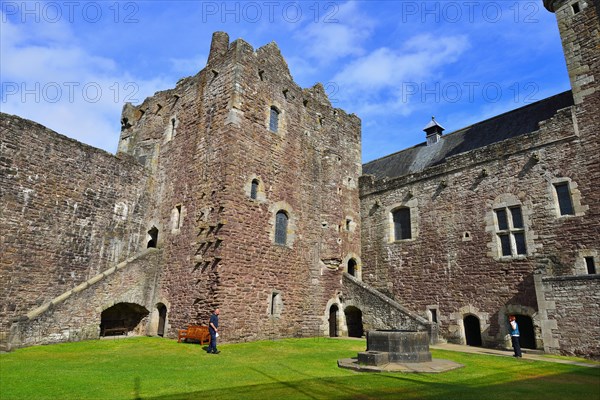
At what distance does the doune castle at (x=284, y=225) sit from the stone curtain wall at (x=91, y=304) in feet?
0.21

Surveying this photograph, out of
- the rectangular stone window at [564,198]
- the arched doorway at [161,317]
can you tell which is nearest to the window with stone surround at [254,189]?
the arched doorway at [161,317]

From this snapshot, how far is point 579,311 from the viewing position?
12.0 metres

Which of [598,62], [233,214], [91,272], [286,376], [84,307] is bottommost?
[286,376]

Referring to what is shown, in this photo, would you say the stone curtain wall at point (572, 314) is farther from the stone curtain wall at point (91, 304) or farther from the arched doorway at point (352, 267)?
the stone curtain wall at point (91, 304)

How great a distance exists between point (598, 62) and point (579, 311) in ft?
30.8

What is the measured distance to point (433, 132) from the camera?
25.0m

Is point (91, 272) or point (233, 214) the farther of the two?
point (91, 272)

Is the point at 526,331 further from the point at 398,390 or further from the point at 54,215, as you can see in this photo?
the point at 54,215

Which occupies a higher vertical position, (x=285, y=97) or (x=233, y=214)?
(x=285, y=97)

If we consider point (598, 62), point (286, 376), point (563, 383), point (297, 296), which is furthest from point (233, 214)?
point (598, 62)

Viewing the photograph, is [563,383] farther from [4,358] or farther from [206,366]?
[4,358]

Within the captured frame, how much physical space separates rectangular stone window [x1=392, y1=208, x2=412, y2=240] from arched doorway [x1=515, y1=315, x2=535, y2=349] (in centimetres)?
592

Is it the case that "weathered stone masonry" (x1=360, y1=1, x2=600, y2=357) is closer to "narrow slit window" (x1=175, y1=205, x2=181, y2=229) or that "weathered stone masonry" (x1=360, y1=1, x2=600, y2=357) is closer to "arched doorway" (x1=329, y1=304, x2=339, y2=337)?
"arched doorway" (x1=329, y1=304, x2=339, y2=337)

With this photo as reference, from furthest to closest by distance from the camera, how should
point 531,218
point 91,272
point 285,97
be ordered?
1. point 285,97
2. point 91,272
3. point 531,218
